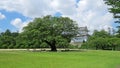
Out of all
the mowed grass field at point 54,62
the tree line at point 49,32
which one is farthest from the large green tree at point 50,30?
the mowed grass field at point 54,62

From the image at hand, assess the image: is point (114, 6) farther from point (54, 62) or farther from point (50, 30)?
point (50, 30)

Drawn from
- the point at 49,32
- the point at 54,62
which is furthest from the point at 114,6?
the point at 49,32

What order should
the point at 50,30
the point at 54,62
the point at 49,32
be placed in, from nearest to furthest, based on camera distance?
the point at 54,62
the point at 49,32
the point at 50,30

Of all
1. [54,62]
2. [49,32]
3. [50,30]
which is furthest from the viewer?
[50,30]

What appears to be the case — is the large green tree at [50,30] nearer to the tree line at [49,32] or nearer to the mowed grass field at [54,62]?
the tree line at [49,32]

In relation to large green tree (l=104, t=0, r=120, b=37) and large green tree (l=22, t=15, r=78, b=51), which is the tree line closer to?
large green tree (l=22, t=15, r=78, b=51)

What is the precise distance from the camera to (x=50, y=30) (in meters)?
74.4

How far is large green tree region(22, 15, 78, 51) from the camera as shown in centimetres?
7200

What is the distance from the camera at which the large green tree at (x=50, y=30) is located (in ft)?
236

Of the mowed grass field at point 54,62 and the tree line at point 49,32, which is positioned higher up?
the tree line at point 49,32

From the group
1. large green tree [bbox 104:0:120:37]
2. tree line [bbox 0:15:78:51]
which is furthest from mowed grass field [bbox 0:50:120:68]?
tree line [bbox 0:15:78:51]

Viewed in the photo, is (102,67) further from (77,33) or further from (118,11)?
(77,33)

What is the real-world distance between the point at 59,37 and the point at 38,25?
7.11 meters

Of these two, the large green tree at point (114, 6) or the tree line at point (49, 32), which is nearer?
the large green tree at point (114, 6)
